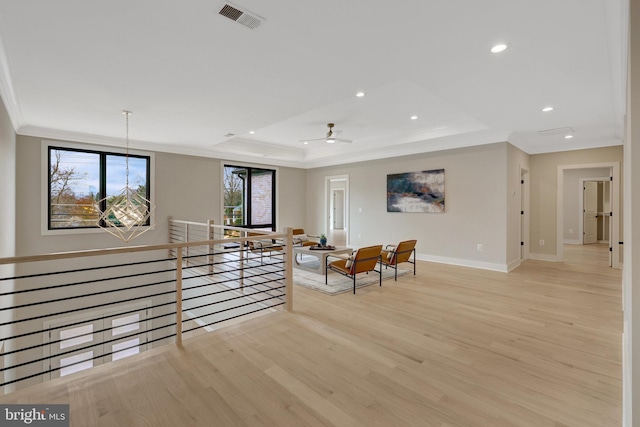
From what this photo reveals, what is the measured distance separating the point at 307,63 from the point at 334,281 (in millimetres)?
3430

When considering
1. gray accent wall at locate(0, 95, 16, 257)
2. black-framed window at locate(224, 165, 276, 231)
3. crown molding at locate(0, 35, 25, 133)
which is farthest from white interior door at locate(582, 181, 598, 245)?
gray accent wall at locate(0, 95, 16, 257)

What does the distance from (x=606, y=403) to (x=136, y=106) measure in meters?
5.90

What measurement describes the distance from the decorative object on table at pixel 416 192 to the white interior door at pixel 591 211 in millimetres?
6720

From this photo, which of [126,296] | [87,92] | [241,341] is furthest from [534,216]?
[126,296]

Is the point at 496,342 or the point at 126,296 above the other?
the point at 496,342

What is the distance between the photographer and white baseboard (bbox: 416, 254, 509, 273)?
232 inches

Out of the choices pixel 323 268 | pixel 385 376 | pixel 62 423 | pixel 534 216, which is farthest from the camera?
pixel 534 216

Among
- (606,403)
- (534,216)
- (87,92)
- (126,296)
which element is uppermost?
(87,92)

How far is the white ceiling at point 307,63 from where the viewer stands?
7.42ft

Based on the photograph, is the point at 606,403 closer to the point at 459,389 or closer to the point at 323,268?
the point at 459,389

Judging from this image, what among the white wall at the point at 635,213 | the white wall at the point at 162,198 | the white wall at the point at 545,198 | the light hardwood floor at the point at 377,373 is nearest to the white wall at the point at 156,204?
the white wall at the point at 162,198

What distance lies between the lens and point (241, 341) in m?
2.84

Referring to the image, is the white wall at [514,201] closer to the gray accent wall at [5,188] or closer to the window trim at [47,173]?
the window trim at [47,173]

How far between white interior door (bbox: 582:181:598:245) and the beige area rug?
8231 millimetres
